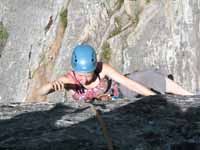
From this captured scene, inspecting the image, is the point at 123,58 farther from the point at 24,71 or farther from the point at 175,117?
the point at 175,117

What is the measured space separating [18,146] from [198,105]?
6.96ft

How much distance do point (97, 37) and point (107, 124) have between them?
14240 millimetres

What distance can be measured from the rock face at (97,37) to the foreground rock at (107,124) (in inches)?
322

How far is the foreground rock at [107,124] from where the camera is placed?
564 centimetres

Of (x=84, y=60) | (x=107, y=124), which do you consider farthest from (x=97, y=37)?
(x=107, y=124)

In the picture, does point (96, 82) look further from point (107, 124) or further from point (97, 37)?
point (97, 37)

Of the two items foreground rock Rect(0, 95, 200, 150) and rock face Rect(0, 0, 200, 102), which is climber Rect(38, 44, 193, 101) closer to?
foreground rock Rect(0, 95, 200, 150)

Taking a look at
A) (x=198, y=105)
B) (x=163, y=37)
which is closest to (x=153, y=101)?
(x=198, y=105)

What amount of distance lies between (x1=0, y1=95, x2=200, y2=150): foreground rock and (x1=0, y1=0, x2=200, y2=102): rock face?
8174mm

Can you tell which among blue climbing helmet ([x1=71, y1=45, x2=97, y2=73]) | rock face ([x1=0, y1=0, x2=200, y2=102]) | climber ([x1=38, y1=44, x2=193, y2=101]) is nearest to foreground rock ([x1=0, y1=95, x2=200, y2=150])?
climber ([x1=38, y1=44, x2=193, y2=101])

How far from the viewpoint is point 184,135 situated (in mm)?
5891

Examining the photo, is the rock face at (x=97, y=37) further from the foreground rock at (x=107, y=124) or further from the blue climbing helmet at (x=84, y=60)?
the foreground rock at (x=107, y=124)

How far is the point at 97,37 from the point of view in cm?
2031

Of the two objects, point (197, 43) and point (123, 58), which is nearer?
point (197, 43)
